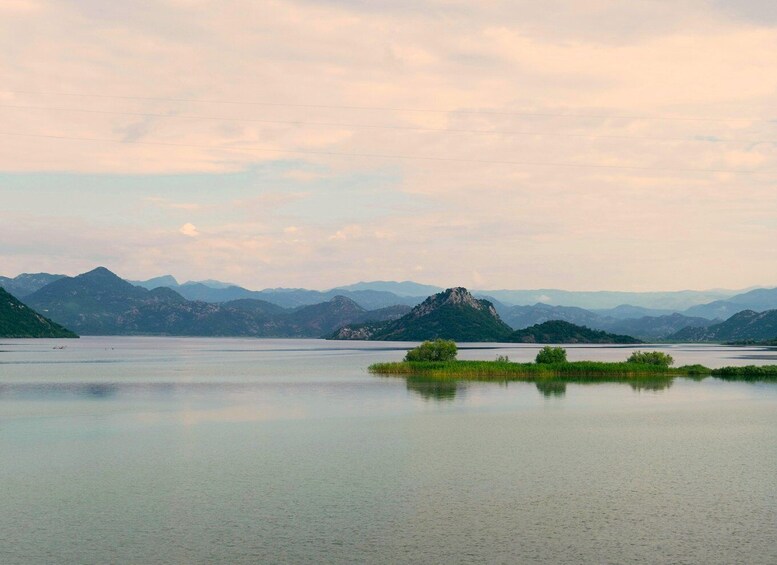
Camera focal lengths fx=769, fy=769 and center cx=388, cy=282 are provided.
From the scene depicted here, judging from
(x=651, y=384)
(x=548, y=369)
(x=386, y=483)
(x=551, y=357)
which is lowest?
(x=651, y=384)

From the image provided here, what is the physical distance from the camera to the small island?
149375mm

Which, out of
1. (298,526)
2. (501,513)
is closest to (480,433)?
(501,513)

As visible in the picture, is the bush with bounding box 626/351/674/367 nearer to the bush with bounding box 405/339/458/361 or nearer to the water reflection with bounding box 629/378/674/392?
the water reflection with bounding box 629/378/674/392

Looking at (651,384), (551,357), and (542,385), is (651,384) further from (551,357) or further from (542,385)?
(551,357)

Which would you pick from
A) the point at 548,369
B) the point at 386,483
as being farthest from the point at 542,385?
the point at 386,483

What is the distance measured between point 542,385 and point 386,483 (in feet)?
293

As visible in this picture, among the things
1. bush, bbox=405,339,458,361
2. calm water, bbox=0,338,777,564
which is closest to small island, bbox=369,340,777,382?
bush, bbox=405,339,458,361

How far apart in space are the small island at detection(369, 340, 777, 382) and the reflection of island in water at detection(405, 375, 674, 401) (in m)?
2.49

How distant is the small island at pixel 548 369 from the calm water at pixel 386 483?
1901 inches

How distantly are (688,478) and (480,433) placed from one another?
2425cm

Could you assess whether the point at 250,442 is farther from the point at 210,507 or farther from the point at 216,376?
the point at 216,376

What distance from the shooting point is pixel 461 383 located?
136 m

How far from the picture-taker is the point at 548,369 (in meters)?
154

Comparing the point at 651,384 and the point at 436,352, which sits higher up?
the point at 436,352
